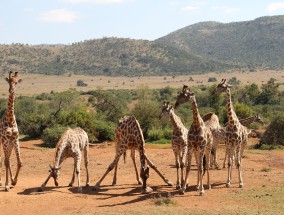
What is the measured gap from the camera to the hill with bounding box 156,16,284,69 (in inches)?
5581

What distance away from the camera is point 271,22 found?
169m

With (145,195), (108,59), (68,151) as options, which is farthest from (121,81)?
(145,195)

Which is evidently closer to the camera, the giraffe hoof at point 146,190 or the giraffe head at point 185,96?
the giraffe head at point 185,96

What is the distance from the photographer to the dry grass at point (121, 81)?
89438mm

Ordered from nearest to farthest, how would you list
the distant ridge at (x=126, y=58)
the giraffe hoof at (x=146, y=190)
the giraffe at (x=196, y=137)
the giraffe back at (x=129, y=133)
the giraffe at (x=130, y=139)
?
the giraffe at (x=196, y=137) < the giraffe hoof at (x=146, y=190) < the giraffe at (x=130, y=139) < the giraffe back at (x=129, y=133) < the distant ridge at (x=126, y=58)

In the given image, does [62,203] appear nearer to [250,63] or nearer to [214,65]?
[214,65]

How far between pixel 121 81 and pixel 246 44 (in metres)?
68.5

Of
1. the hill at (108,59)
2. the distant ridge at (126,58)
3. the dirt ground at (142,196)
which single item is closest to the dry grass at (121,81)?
the distant ridge at (126,58)

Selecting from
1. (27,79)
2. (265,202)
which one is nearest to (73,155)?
(265,202)

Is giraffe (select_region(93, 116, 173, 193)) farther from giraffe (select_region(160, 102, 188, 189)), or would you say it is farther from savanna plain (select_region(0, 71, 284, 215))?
giraffe (select_region(160, 102, 188, 189))

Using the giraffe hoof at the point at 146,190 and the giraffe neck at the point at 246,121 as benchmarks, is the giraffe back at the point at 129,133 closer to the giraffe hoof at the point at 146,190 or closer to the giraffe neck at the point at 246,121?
the giraffe hoof at the point at 146,190

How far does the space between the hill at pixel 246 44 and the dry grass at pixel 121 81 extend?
25.0m

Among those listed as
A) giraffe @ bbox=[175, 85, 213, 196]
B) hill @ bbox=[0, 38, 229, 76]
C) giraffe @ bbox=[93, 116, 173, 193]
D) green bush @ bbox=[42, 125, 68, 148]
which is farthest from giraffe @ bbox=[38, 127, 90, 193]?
hill @ bbox=[0, 38, 229, 76]

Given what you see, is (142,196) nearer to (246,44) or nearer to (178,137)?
(178,137)
